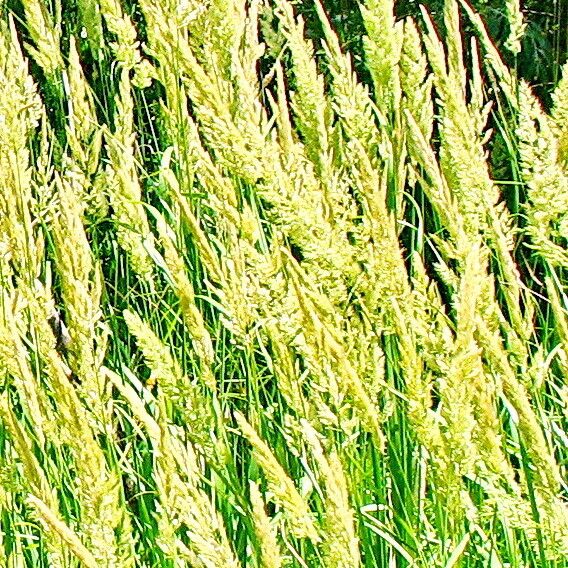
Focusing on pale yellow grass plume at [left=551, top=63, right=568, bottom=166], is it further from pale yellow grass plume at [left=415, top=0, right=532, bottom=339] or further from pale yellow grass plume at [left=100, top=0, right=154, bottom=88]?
pale yellow grass plume at [left=100, top=0, right=154, bottom=88]

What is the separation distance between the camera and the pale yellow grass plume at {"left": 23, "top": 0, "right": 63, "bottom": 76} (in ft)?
6.83

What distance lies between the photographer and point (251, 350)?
4.98 feet

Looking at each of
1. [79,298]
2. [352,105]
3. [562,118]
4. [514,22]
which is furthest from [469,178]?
[514,22]

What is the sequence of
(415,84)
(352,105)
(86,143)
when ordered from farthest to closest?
(86,143)
(415,84)
(352,105)

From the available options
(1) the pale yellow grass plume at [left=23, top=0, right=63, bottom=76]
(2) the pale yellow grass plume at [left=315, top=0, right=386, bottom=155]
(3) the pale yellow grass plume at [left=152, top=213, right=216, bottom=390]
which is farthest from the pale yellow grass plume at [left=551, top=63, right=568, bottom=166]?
(1) the pale yellow grass plume at [left=23, top=0, right=63, bottom=76]

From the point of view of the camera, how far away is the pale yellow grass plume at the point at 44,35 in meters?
2.08

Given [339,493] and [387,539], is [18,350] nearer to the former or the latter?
[339,493]

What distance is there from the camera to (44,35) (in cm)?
217

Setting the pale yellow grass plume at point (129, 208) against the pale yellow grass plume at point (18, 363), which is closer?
the pale yellow grass plume at point (18, 363)

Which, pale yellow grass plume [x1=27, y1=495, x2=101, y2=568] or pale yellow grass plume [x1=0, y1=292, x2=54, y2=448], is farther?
pale yellow grass plume [x1=0, y1=292, x2=54, y2=448]

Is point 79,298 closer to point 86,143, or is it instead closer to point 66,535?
point 66,535

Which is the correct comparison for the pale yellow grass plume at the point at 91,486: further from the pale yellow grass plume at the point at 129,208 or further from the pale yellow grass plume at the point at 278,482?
the pale yellow grass plume at the point at 129,208

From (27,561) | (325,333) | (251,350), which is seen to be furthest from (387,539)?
(27,561)

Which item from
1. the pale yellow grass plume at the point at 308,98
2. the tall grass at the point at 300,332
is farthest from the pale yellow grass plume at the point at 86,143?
the pale yellow grass plume at the point at 308,98
